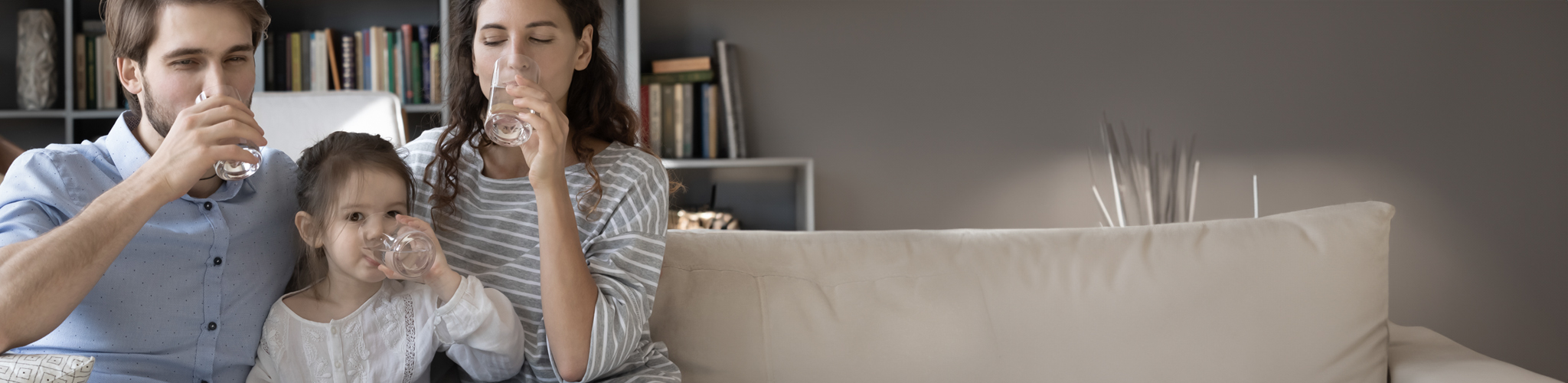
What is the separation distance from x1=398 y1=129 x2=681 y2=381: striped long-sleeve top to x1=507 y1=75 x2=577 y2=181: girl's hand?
0.18 meters

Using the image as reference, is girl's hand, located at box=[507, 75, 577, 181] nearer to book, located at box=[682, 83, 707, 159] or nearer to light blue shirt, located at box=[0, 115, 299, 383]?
light blue shirt, located at box=[0, 115, 299, 383]

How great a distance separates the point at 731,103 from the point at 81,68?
207 cm

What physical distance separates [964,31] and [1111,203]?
778 millimetres

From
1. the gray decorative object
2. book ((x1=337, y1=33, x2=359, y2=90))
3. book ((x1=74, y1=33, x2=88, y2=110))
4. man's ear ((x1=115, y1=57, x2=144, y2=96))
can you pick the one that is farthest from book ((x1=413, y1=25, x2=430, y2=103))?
the gray decorative object

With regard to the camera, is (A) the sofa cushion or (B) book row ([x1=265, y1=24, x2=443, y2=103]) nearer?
(A) the sofa cushion


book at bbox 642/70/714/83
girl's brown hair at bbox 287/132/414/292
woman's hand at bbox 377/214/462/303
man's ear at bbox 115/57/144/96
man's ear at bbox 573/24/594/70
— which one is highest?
book at bbox 642/70/714/83

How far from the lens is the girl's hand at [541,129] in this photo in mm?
1038

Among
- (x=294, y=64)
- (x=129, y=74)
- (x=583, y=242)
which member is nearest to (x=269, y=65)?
(x=294, y=64)

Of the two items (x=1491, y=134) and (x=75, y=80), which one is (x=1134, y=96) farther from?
(x=75, y=80)

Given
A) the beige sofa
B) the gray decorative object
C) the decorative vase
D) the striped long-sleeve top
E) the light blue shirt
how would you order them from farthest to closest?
the gray decorative object
the decorative vase
the beige sofa
the striped long-sleeve top
the light blue shirt

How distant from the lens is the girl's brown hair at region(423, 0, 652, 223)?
4.23ft

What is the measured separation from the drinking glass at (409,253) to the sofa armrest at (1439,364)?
1418 mm

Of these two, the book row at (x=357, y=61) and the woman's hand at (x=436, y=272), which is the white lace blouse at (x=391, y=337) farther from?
the book row at (x=357, y=61)

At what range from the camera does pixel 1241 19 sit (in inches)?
118
